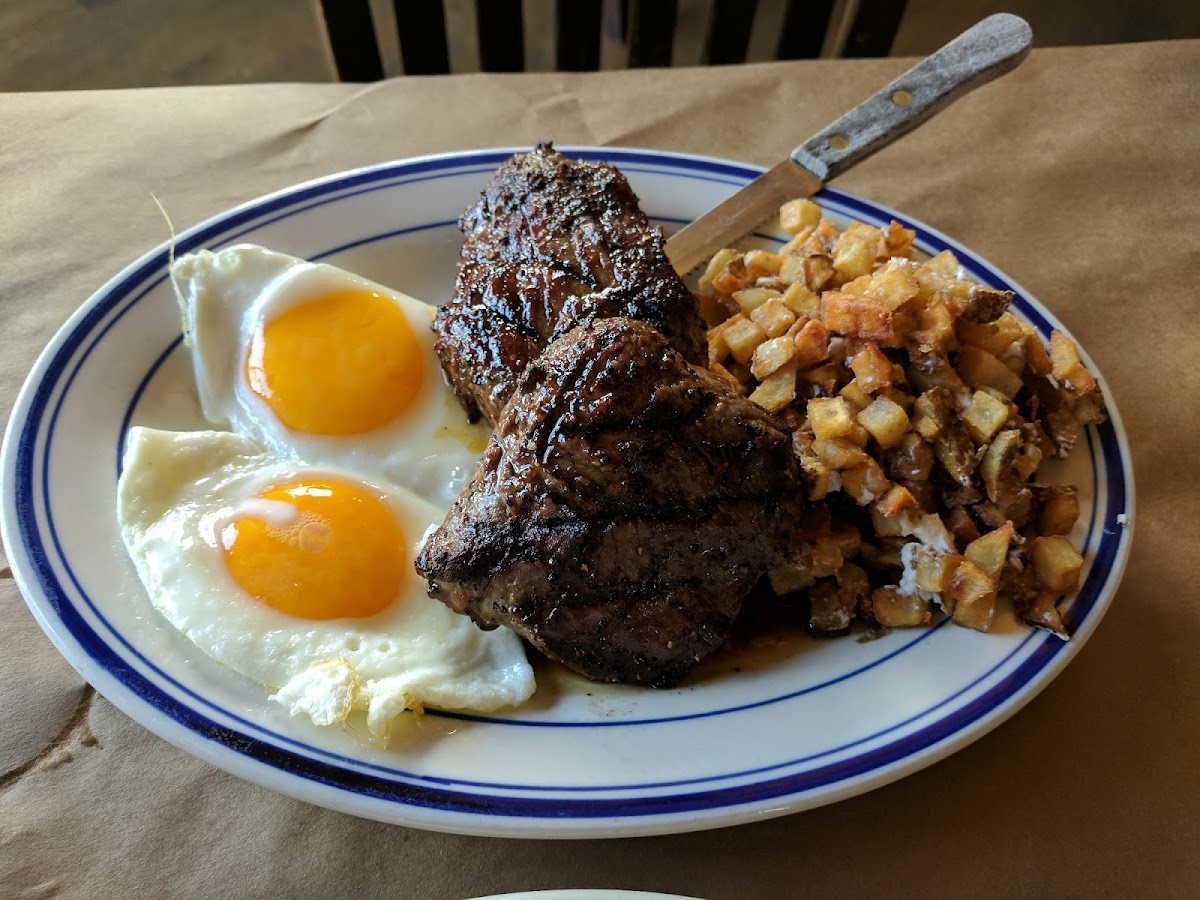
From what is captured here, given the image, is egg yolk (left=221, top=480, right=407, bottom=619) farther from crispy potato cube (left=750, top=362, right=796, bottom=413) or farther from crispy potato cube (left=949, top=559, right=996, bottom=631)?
crispy potato cube (left=949, top=559, right=996, bottom=631)

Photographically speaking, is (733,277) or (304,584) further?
(733,277)

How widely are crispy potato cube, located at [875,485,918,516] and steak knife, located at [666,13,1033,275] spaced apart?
0.93 m

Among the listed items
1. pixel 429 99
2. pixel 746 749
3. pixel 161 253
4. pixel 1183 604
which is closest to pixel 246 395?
pixel 161 253

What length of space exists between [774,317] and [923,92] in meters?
0.90

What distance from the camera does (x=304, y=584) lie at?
1.68 m

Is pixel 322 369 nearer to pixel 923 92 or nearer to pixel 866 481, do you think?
pixel 866 481

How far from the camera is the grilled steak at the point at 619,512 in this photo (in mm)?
1518

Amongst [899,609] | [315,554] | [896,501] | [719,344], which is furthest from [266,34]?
[899,609]

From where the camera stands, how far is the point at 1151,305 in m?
2.74

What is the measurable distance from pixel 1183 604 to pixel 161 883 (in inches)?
86.9

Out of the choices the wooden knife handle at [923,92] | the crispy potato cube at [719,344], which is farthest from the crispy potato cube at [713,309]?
the wooden knife handle at [923,92]

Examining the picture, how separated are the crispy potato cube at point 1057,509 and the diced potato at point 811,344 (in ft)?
1.76

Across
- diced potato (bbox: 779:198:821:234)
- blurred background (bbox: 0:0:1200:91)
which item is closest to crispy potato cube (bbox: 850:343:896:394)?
diced potato (bbox: 779:198:821:234)

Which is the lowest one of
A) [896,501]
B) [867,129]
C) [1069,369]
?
[896,501]
